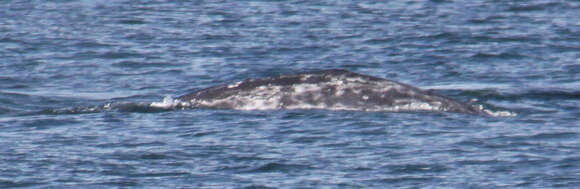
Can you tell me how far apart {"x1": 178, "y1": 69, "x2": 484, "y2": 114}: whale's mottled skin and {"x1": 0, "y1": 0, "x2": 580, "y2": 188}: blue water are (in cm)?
46

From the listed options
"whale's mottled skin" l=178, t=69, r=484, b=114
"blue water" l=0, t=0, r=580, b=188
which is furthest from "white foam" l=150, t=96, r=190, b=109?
"blue water" l=0, t=0, r=580, b=188

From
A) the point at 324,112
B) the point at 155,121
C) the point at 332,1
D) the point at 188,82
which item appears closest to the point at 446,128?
the point at 324,112

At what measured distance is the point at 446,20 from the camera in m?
41.4

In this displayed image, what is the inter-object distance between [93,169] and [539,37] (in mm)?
17751

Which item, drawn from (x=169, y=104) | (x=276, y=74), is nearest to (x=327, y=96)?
(x=169, y=104)

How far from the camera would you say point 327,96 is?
25766mm

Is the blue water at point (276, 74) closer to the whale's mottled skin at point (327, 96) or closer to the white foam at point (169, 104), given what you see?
the white foam at point (169, 104)

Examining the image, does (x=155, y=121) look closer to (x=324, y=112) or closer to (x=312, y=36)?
(x=324, y=112)

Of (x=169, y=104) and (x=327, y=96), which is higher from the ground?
(x=327, y=96)

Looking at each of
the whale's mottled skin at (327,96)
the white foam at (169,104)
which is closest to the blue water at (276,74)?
the white foam at (169,104)

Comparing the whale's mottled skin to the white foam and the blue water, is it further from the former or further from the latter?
the blue water

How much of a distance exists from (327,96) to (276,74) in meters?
6.79

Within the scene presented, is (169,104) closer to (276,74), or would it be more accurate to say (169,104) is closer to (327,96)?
(327,96)

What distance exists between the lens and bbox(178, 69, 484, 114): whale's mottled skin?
25.5 meters
